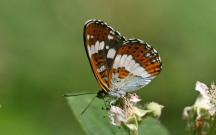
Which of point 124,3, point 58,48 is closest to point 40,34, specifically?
point 58,48

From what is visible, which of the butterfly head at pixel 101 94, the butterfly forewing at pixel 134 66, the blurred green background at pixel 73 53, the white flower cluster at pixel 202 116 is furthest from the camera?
the blurred green background at pixel 73 53

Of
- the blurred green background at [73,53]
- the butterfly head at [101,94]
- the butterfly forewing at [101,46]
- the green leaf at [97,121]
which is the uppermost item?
the butterfly forewing at [101,46]

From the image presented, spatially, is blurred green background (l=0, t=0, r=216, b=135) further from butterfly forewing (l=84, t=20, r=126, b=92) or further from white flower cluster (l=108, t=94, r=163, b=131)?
white flower cluster (l=108, t=94, r=163, b=131)

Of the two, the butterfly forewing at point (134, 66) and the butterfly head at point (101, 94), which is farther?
the butterfly forewing at point (134, 66)

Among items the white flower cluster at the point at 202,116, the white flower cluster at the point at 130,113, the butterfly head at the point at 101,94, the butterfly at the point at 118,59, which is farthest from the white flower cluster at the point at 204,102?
the butterfly head at the point at 101,94

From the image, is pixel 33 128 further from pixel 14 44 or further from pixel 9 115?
pixel 14 44

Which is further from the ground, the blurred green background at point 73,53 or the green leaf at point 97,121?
the green leaf at point 97,121

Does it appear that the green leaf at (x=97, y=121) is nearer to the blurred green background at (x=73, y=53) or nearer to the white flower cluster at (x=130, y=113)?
the white flower cluster at (x=130, y=113)
